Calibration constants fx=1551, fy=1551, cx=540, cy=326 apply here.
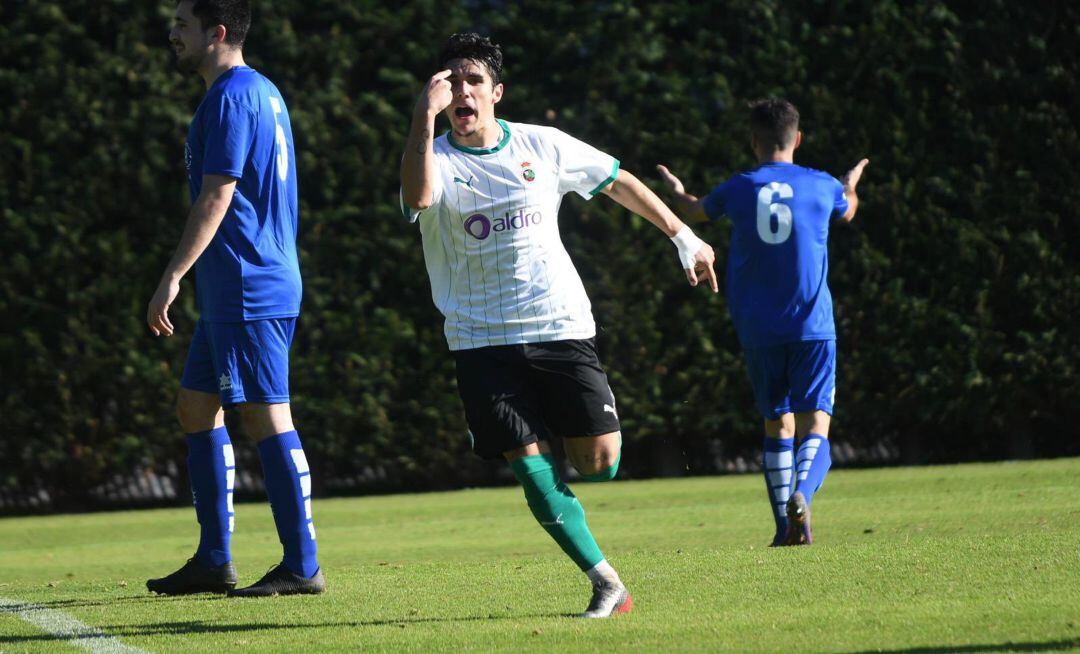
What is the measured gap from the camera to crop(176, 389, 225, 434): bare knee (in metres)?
5.47

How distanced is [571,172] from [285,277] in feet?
3.71

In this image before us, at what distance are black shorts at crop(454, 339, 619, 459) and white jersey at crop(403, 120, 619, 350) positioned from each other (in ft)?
0.14

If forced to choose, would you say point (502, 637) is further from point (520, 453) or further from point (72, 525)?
point (72, 525)

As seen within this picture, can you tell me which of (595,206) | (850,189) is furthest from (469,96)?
(595,206)

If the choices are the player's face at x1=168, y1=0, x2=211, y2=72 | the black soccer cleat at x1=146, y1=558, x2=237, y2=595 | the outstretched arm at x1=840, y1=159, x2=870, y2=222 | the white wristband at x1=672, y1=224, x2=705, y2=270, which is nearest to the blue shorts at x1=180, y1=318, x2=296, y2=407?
the black soccer cleat at x1=146, y1=558, x2=237, y2=595

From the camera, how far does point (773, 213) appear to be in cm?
673

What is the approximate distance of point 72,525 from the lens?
965 cm

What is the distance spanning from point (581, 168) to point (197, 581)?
206cm

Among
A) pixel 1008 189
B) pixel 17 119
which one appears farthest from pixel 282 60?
pixel 1008 189

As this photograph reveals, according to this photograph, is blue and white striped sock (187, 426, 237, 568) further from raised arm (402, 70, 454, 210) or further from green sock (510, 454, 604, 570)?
raised arm (402, 70, 454, 210)

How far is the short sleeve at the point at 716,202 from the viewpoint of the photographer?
6863 mm

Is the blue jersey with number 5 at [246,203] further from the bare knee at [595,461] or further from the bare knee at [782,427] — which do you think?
the bare knee at [782,427]

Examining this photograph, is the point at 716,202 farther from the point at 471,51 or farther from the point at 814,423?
the point at 471,51

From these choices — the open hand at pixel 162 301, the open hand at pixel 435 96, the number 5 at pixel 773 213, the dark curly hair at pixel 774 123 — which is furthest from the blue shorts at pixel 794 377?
the open hand at pixel 162 301
